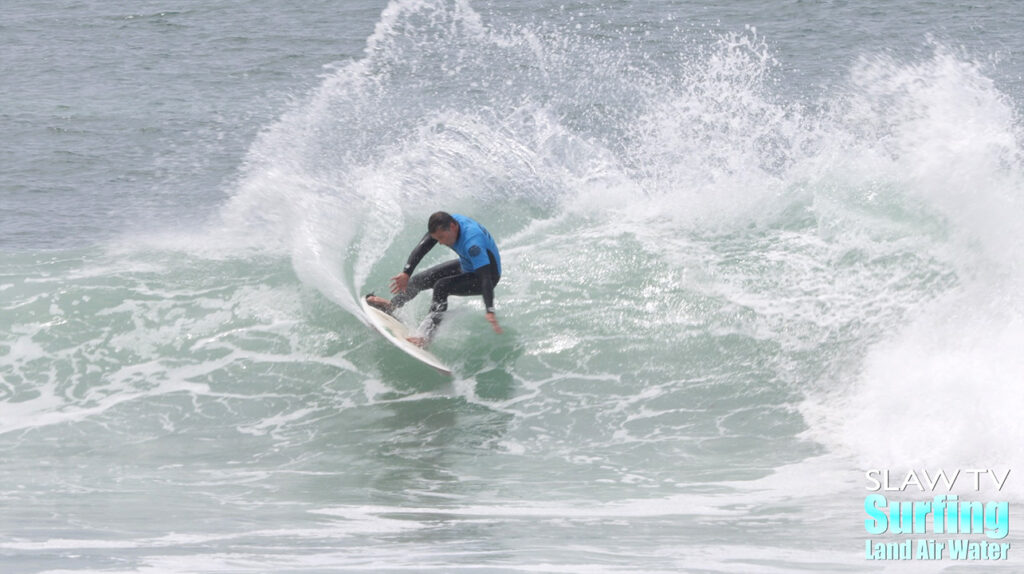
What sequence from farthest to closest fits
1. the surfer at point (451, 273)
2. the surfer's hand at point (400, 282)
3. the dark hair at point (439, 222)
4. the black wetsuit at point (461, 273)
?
the surfer's hand at point (400, 282), the black wetsuit at point (461, 273), the surfer at point (451, 273), the dark hair at point (439, 222)

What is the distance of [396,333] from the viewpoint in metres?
10.0

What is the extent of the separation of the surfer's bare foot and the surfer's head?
94 centimetres

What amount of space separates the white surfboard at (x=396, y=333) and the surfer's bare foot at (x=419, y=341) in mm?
45

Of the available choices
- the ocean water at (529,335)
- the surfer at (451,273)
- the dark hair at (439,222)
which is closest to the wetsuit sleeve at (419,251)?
the surfer at (451,273)

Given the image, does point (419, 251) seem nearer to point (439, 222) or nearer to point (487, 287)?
point (439, 222)

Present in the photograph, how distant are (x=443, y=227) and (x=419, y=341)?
3.79ft

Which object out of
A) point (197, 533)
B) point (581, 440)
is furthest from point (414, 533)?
point (581, 440)

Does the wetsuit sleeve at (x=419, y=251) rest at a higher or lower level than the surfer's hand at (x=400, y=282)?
higher

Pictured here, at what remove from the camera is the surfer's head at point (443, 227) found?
9.62 m

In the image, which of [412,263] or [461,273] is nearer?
[412,263]

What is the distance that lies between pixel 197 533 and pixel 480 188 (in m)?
7.13

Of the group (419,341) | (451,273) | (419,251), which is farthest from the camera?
(451,273)

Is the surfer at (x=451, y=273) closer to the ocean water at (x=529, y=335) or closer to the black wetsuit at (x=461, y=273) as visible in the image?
the black wetsuit at (x=461, y=273)

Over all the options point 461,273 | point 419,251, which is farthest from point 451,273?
point 419,251
